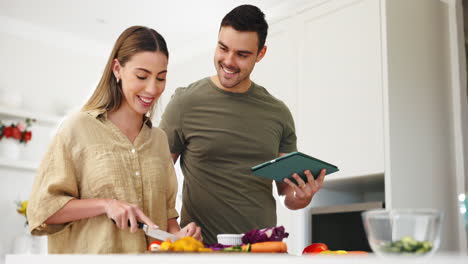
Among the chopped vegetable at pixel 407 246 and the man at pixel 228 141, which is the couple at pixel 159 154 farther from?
the chopped vegetable at pixel 407 246

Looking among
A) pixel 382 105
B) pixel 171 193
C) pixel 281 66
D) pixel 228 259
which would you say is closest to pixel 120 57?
pixel 171 193

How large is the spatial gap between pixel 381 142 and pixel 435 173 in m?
0.31

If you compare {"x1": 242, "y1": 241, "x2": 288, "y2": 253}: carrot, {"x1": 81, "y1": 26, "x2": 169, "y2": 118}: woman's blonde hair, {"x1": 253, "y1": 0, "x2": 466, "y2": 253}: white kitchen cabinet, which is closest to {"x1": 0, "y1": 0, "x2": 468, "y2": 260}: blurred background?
{"x1": 253, "y1": 0, "x2": 466, "y2": 253}: white kitchen cabinet

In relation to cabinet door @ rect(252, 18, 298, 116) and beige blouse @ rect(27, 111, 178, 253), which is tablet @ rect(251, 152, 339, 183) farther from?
cabinet door @ rect(252, 18, 298, 116)

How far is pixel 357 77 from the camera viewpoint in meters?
2.59

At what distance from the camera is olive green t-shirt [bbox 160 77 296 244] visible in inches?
67.4

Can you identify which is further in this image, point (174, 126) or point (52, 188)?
point (174, 126)

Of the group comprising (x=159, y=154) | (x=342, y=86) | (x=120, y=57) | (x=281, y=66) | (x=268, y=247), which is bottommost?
(x=268, y=247)

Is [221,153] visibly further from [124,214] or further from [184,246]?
[184,246]

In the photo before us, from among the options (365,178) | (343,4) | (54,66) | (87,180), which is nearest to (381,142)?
(365,178)

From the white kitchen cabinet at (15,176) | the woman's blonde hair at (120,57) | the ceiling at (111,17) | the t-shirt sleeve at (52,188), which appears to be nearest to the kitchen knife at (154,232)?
the t-shirt sleeve at (52,188)

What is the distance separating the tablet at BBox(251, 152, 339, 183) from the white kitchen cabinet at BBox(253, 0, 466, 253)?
0.99 meters

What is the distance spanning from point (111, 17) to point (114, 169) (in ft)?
6.50

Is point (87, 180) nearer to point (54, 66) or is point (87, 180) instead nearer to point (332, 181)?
point (332, 181)
